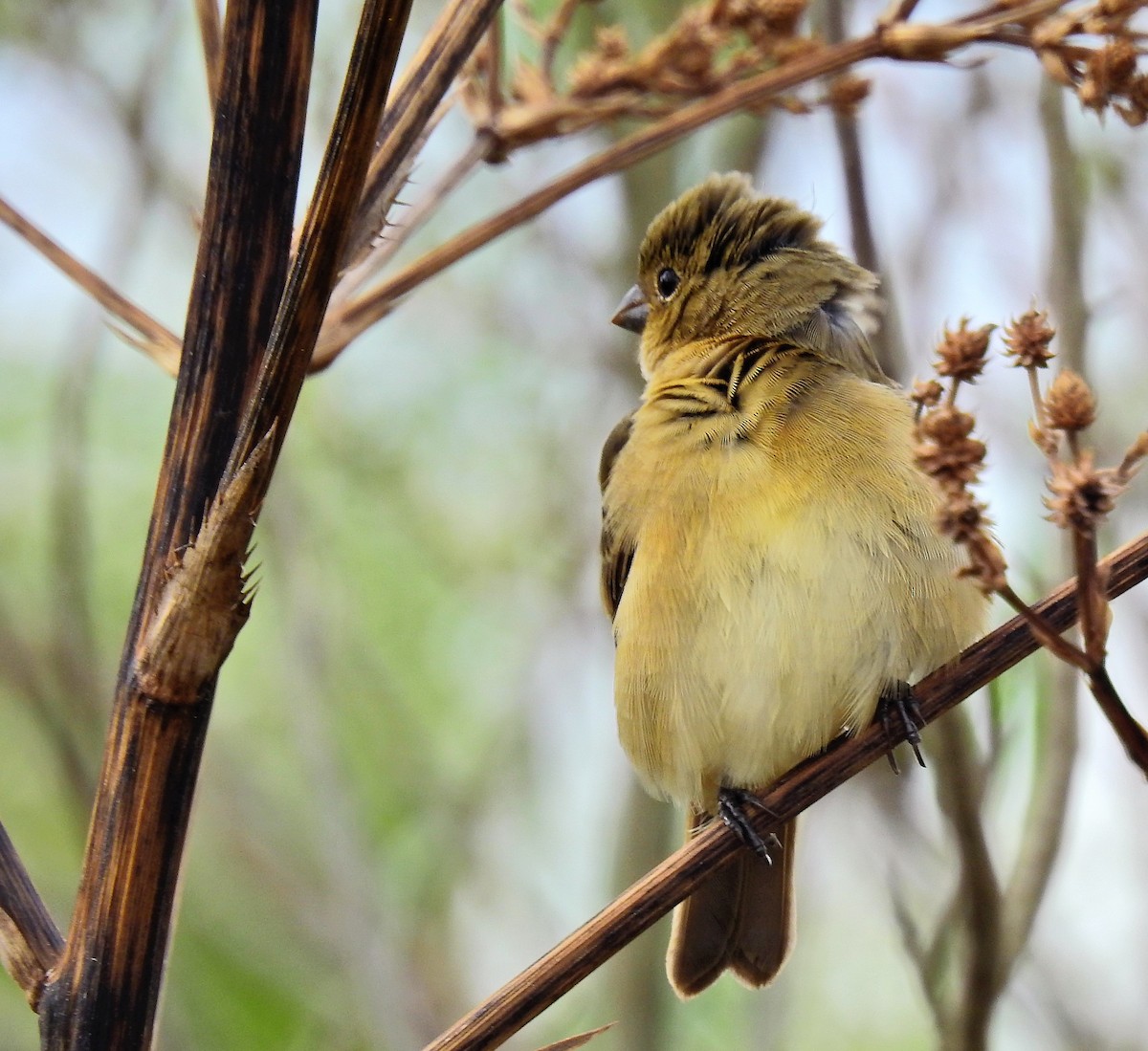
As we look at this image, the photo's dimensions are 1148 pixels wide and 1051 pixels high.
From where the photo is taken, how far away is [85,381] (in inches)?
143

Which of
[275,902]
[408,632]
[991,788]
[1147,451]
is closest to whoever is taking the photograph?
[1147,451]

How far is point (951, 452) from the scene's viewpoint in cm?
143

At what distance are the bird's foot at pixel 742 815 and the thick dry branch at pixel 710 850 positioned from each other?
7 centimetres

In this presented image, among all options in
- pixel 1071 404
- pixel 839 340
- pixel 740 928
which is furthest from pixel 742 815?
pixel 1071 404

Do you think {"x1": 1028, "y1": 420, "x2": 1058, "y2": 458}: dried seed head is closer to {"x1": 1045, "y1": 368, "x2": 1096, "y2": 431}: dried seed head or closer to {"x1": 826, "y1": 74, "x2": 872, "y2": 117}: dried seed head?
{"x1": 1045, "y1": 368, "x2": 1096, "y2": 431}: dried seed head

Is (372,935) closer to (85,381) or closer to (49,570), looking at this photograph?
(49,570)

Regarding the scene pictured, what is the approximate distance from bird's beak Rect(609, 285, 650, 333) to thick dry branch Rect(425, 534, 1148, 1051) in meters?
1.86

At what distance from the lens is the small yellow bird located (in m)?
2.78

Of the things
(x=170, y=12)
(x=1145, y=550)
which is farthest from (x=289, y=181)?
(x=170, y=12)

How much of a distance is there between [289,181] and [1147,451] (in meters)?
0.97

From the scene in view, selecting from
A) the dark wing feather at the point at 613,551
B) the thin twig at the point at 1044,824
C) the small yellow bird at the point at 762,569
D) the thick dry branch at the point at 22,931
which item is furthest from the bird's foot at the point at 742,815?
the thick dry branch at the point at 22,931

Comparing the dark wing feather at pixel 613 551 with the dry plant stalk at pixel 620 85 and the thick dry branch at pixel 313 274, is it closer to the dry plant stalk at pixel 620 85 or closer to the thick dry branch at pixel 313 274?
the dry plant stalk at pixel 620 85

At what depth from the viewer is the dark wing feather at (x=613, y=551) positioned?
3194 millimetres

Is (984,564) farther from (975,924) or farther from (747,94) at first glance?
(975,924)
